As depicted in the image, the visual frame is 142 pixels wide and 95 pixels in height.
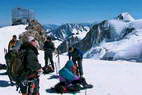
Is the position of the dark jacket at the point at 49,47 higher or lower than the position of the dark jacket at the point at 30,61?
lower

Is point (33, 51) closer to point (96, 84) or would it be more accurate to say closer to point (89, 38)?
point (96, 84)

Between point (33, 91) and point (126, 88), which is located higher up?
point (33, 91)

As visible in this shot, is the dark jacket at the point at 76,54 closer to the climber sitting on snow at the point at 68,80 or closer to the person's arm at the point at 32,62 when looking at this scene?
the climber sitting on snow at the point at 68,80

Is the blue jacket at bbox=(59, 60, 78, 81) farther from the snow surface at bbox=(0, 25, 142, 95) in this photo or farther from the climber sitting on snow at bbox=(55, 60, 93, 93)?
the snow surface at bbox=(0, 25, 142, 95)

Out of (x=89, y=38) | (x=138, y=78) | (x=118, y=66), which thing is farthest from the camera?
(x=89, y=38)

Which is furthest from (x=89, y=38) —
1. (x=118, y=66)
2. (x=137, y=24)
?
(x=118, y=66)

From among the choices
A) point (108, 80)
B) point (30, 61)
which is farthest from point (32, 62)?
point (108, 80)

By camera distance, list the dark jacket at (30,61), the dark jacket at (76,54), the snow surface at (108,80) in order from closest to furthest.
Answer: the dark jacket at (30,61), the snow surface at (108,80), the dark jacket at (76,54)

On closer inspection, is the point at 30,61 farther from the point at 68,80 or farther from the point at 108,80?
the point at 108,80

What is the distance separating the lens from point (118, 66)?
22.0 m

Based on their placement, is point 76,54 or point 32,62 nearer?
point 32,62

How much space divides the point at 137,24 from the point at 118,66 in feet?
495

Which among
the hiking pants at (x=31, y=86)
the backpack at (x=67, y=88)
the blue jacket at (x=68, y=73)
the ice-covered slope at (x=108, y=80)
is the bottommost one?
the ice-covered slope at (x=108, y=80)

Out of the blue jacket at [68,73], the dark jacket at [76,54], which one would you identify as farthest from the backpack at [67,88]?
the dark jacket at [76,54]
